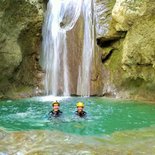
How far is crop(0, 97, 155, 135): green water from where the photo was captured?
14587mm

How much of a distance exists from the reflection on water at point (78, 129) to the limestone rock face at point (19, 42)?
2.42 m

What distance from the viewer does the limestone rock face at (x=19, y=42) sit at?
23453mm

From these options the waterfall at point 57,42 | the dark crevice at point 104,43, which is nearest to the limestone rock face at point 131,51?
the dark crevice at point 104,43

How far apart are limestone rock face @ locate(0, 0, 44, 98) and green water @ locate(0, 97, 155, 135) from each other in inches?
92.7

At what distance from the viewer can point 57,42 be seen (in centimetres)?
2578

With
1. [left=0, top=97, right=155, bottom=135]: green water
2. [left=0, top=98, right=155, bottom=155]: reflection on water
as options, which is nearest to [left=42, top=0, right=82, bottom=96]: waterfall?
[left=0, top=98, right=155, bottom=155]: reflection on water

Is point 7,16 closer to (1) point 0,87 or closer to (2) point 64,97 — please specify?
(1) point 0,87

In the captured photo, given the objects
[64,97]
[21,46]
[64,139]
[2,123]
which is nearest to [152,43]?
[64,97]

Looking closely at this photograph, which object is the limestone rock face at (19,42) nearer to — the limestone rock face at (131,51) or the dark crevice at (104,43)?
the dark crevice at (104,43)

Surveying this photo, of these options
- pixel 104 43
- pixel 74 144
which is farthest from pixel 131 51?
pixel 74 144

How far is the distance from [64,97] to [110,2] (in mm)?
6653

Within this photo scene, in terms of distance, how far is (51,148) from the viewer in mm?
10352

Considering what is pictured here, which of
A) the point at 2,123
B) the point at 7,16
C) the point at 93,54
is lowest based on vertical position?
the point at 2,123

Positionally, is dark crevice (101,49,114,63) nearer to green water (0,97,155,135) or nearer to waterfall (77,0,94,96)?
waterfall (77,0,94,96)
